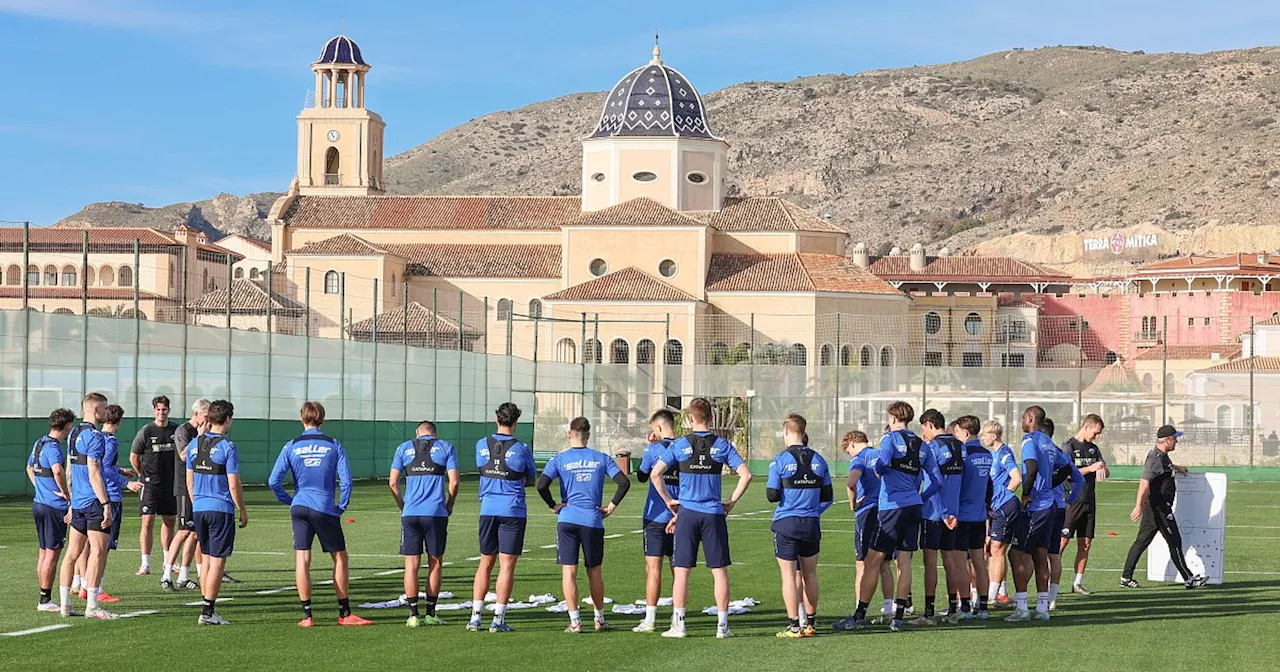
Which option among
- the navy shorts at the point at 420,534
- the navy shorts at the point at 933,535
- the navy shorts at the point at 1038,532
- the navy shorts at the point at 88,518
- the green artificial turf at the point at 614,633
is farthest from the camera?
the navy shorts at the point at 1038,532

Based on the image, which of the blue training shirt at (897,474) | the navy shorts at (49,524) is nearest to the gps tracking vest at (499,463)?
the blue training shirt at (897,474)

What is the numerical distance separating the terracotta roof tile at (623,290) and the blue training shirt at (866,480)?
→ 64.5 m

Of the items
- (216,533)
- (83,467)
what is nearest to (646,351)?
(83,467)

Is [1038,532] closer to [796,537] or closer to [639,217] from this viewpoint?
[796,537]

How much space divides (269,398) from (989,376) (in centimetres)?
1892

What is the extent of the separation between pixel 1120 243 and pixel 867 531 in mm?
130918

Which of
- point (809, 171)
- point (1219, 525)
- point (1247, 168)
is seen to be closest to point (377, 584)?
point (1219, 525)

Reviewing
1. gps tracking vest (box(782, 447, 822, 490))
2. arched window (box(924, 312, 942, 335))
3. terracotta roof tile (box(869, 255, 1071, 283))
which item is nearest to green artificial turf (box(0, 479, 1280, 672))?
gps tracking vest (box(782, 447, 822, 490))

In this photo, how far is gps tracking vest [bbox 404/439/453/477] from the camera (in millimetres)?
14102

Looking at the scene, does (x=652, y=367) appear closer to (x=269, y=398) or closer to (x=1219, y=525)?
(x=269, y=398)

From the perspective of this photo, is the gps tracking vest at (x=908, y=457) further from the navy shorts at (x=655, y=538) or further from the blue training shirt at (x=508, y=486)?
the blue training shirt at (x=508, y=486)

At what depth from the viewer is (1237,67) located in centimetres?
18262

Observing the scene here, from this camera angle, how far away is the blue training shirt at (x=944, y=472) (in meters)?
14.6

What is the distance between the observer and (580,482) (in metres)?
13.6
